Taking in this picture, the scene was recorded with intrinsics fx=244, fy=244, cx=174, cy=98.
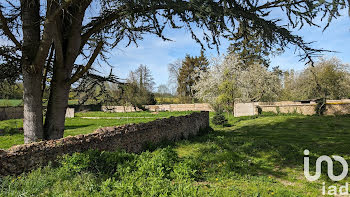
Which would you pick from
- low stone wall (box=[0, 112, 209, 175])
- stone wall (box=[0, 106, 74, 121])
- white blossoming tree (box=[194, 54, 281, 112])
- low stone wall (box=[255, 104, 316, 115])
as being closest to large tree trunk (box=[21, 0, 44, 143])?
low stone wall (box=[0, 112, 209, 175])

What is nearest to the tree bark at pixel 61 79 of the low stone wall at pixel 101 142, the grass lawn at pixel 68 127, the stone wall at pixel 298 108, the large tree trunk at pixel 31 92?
the large tree trunk at pixel 31 92

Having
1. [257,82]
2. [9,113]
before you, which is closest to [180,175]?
[9,113]

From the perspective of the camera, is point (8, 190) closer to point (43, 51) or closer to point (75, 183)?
point (75, 183)

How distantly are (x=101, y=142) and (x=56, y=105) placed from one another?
6.43 feet

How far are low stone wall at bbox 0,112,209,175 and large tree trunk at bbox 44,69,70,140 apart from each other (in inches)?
47.7

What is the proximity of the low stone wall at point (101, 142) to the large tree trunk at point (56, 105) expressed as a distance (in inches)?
47.7

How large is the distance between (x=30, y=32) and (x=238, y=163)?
22.9 feet

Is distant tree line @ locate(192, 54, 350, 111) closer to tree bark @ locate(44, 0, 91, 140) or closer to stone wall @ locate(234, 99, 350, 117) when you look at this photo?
A: stone wall @ locate(234, 99, 350, 117)

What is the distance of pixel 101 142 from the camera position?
→ 6.72 metres

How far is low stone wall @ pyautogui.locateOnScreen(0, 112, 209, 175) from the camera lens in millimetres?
4691

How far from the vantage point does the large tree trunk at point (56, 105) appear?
7.32 m

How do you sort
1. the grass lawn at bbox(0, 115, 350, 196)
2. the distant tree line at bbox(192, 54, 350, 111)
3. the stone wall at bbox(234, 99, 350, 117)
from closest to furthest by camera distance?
the grass lawn at bbox(0, 115, 350, 196) → the stone wall at bbox(234, 99, 350, 117) → the distant tree line at bbox(192, 54, 350, 111)

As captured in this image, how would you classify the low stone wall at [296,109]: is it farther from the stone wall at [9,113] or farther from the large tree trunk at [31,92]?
the stone wall at [9,113]

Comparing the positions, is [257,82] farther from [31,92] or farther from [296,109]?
[31,92]
